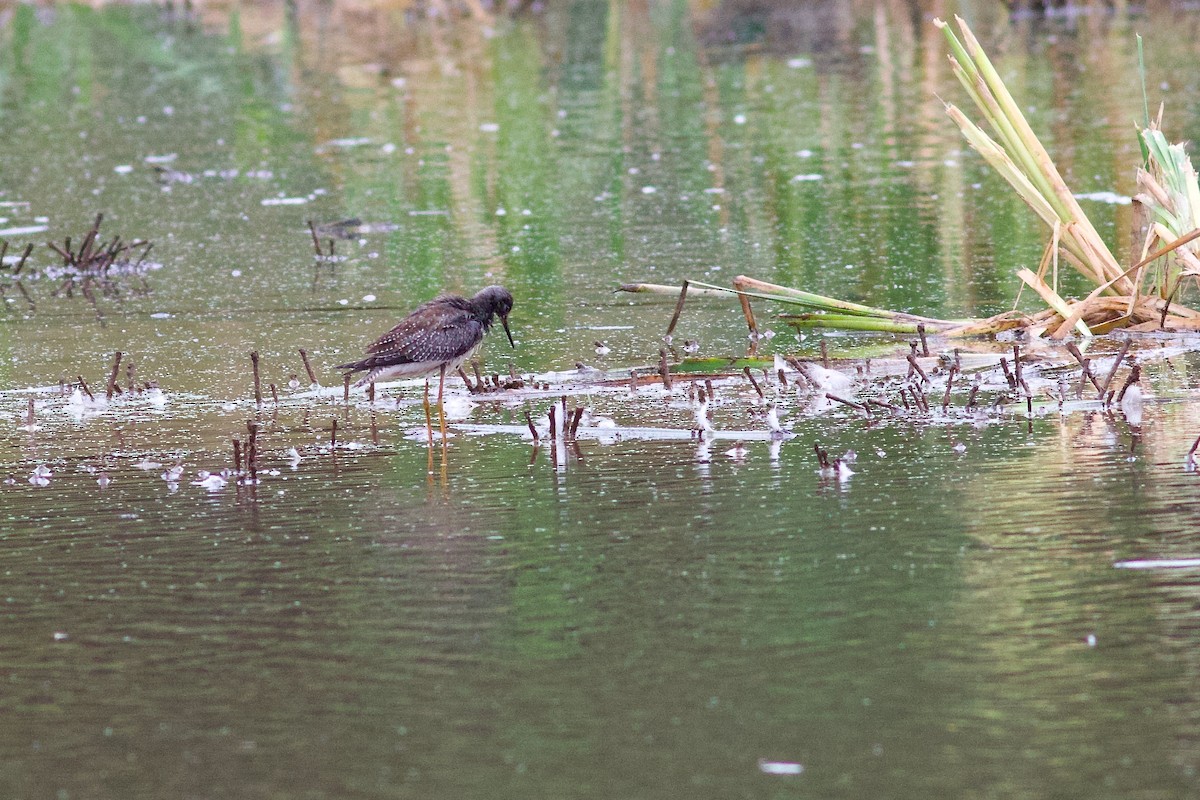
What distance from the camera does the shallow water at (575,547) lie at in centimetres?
420

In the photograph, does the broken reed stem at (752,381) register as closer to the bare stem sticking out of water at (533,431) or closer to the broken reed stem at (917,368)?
the broken reed stem at (917,368)

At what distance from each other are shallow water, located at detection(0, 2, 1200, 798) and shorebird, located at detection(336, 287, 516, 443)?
10.1 inches

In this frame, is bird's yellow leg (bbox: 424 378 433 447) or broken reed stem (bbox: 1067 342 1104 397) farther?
broken reed stem (bbox: 1067 342 1104 397)

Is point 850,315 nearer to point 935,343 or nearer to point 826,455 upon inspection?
point 935,343

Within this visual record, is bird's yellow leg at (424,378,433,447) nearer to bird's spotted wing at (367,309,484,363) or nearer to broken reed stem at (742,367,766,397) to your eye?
bird's spotted wing at (367,309,484,363)

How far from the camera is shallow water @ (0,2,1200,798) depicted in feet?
13.8

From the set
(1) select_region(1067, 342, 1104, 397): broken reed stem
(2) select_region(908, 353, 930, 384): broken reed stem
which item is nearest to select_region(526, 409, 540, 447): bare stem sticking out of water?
(2) select_region(908, 353, 930, 384): broken reed stem

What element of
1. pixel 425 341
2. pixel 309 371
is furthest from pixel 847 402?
pixel 309 371

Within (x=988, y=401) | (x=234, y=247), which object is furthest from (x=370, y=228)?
(x=988, y=401)

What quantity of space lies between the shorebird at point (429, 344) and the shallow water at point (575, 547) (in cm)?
26

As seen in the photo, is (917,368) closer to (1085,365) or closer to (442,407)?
(1085,365)

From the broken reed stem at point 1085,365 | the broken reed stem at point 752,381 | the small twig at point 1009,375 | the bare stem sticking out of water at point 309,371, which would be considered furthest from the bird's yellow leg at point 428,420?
the broken reed stem at point 1085,365

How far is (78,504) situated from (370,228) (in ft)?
24.6

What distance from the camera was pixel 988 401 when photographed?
7652 mm
